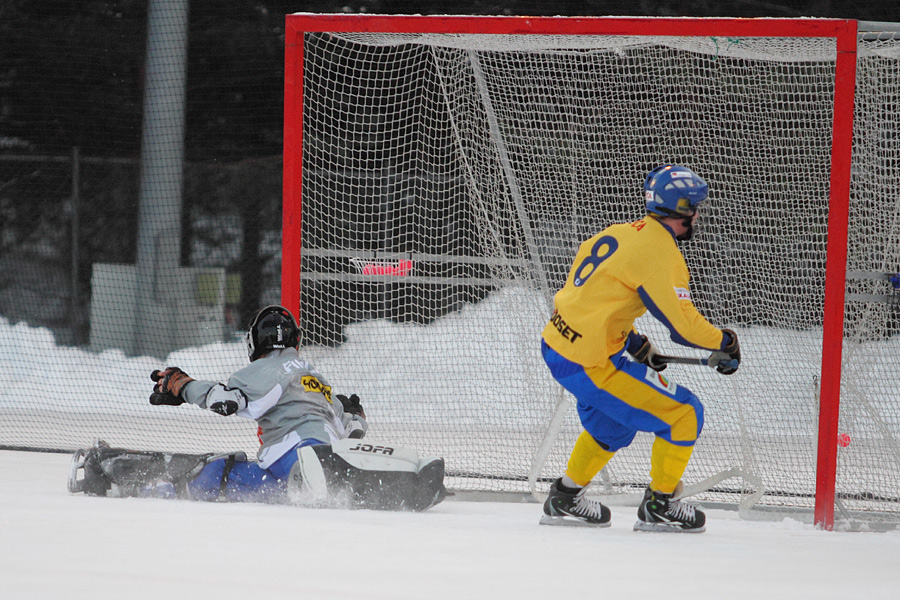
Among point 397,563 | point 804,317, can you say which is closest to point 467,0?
point 804,317

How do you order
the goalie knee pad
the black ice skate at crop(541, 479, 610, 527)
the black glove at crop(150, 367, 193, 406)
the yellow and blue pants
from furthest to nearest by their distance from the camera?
the black glove at crop(150, 367, 193, 406), the goalie knee pad, the black ice skate at crop(541, 479, 610, 527), the yellow and blue pants

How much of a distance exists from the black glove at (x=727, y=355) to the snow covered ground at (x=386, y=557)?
2.21 feet

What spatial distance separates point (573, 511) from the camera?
12.6 feet

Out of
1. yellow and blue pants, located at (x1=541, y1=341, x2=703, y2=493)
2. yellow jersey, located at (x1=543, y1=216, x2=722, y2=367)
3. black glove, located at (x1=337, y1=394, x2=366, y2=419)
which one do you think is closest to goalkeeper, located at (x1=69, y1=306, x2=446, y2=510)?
black glove, located at (x1=337, y1=394, x2=366, y2=419)

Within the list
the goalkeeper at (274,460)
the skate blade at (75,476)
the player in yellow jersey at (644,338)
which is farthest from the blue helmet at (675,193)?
the skate blade at (75,476)

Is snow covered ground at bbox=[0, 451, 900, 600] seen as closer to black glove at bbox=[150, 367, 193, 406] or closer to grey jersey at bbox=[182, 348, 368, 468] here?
grey jersey at bbox=[182, 348, 368, 468]

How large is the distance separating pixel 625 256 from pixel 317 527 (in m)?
1.53

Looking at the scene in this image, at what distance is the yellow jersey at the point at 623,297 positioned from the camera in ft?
11.5

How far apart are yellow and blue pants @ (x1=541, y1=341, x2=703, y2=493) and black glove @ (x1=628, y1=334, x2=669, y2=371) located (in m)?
0.09

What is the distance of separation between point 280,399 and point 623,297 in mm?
1612

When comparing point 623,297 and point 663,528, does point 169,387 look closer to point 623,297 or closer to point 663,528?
point 623,297

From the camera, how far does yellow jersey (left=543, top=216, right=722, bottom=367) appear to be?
349 centimetres

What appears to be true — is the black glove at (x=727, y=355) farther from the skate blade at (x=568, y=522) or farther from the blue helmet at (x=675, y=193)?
the skate blade at (x=568, y=522)

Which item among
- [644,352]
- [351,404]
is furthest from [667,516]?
[351,404]
